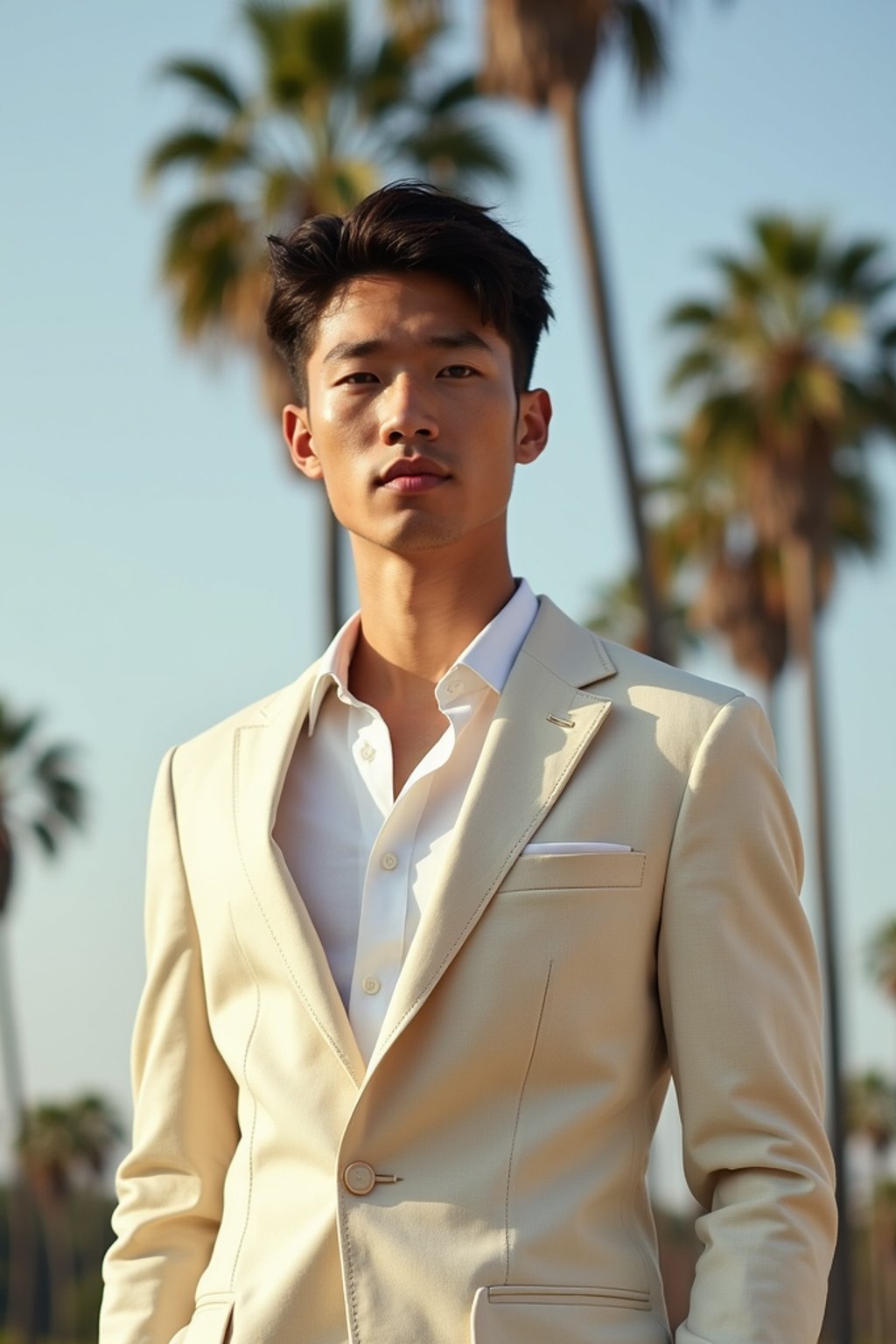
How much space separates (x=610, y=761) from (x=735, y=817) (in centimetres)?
23

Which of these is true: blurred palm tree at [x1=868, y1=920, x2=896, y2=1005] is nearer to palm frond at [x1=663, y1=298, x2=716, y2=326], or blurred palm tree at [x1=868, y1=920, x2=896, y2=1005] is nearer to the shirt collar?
palm frond at [x1=663, y1=298, x2=716, y2=326]

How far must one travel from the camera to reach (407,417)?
3076mm

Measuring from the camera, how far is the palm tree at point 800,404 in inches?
946

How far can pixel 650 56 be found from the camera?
18172mm

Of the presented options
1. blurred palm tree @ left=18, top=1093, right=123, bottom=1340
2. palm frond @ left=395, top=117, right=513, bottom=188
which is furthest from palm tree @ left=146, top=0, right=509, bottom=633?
blurred palm tree @ left=18, top=1093, right=123, bottom=1340

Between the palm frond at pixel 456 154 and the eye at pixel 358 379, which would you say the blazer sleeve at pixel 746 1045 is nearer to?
the eye at pixel 358 379

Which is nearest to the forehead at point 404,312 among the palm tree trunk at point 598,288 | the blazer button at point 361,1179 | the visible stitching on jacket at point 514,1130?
the visible stitching on jacket at point 514,1130

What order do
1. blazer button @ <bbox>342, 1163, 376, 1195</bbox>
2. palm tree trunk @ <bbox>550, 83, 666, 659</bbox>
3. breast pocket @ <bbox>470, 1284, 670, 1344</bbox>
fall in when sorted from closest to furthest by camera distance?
breast pocket @ <bbox>470, 1284, 670, 1344</bbox> → blazer button @ <bbox>342, 1163, 376, 1195</bbox> → palm tree trunk @ <bbox>550, 83, 666, 659</bbox>

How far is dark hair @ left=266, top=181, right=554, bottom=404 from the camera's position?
3.21 meters

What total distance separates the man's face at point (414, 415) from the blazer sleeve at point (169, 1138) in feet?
2.46

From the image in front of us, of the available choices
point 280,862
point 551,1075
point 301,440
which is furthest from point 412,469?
point 551,1075

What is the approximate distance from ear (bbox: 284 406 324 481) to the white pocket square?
3.01 ft

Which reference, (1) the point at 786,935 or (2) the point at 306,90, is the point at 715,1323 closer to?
(1) the point at 786,935

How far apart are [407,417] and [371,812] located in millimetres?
662
